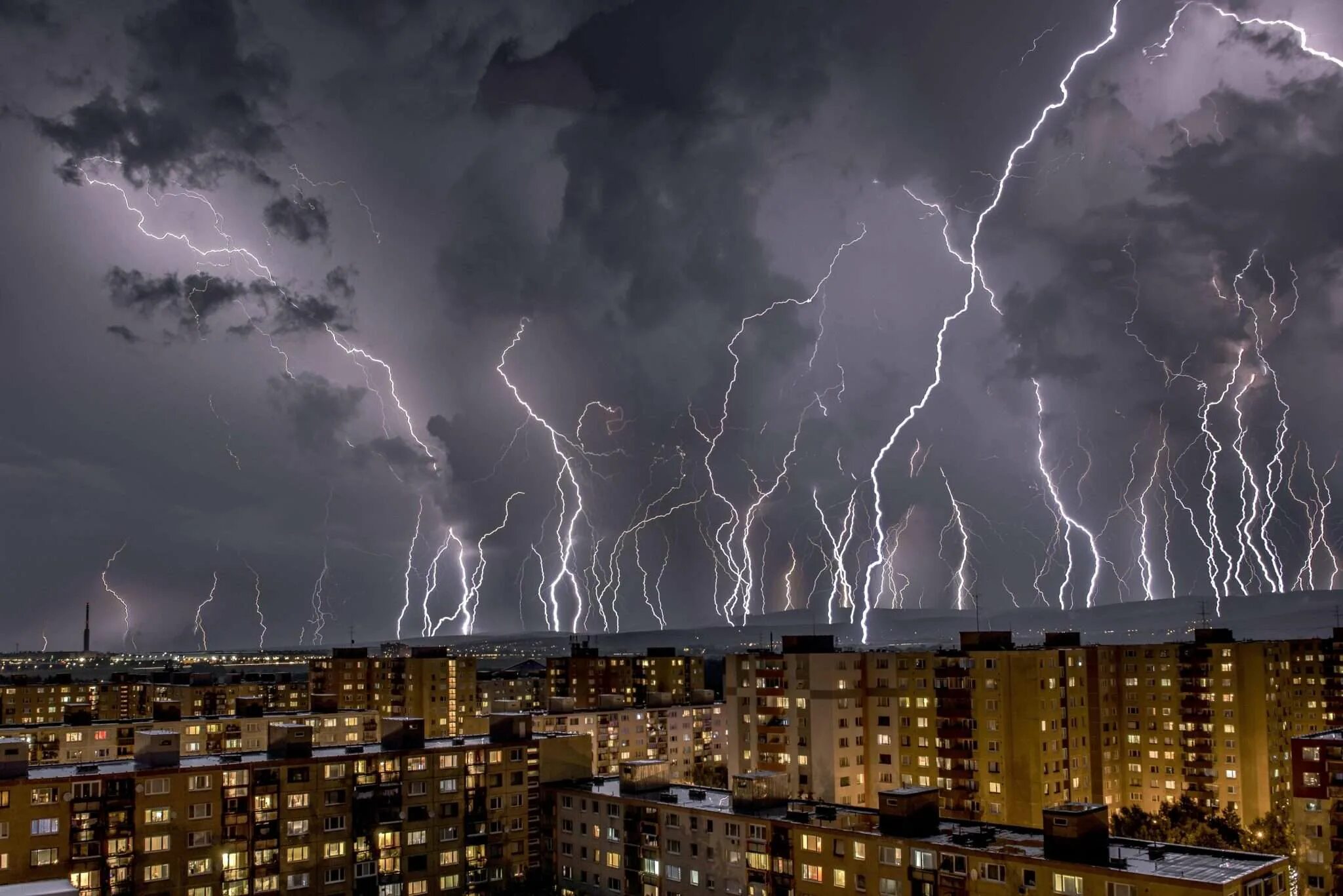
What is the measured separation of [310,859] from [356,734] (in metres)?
22.1

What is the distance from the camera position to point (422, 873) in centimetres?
2325

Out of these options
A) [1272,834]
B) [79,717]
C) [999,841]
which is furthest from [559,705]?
[999,841]

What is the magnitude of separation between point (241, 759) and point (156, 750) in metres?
1.97

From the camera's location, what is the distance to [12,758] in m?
20.0

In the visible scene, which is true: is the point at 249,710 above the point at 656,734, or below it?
above

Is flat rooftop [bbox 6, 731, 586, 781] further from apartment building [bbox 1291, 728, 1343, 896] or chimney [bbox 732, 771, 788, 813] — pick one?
apartment building [bbox 1291, 728, 1343, 896]

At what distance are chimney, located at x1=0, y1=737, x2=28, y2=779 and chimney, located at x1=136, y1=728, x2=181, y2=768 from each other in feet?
6.47

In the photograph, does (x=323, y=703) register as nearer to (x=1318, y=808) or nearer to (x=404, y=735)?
(x=404, y=735)

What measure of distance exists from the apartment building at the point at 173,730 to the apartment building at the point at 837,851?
56.7 feet

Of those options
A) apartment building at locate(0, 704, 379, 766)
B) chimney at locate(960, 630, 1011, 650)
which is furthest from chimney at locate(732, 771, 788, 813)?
apartment building at locate(0, 704, 379, 766)

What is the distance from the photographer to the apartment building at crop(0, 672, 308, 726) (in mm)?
56344

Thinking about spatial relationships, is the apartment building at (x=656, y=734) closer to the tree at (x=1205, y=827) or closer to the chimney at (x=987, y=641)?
the chimney at (x=987, y=641)

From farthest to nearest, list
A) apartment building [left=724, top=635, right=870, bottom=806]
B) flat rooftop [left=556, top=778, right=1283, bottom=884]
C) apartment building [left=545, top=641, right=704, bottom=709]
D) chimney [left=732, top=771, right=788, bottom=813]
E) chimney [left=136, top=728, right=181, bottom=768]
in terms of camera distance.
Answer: apartment building [left=545, top=641, right=704, bottom=709] → apartment building [left=724, top=635, right=870, bottom=806] → chimney [left=136, top=728, right=181, bottom=768] → chimney [left=732, top=771, right=788, bottom=813] → flat rooftop [left=556, top=778, right=1283, bottom=884]

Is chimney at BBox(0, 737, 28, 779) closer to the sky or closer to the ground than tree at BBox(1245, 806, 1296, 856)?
closer to the sky
